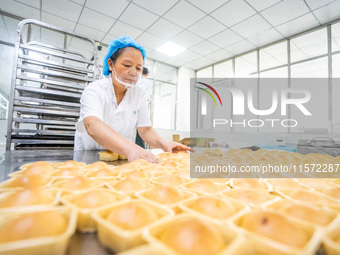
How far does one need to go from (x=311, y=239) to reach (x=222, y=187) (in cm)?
32

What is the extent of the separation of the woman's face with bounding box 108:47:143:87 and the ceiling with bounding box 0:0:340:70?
2.43m

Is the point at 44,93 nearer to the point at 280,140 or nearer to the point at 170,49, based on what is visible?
the point at 170,49

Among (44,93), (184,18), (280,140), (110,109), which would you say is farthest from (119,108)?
(280,140)

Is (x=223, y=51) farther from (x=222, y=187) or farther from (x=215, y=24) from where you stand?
(x=222, y=187)

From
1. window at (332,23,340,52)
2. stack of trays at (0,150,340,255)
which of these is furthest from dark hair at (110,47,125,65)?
window at (332,23,340,52)

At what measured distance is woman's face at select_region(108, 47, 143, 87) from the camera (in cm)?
143

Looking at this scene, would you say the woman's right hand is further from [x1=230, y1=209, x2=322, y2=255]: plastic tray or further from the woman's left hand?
[x1=230, y1=209, x2=322, y2=255]: plastic tray

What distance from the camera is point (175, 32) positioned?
4250 millimetres

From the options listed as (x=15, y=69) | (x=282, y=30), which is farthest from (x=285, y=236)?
(x=282, y=30)

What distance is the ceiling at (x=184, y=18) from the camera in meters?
3.29

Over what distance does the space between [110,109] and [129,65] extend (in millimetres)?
453

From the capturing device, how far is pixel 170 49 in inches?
203

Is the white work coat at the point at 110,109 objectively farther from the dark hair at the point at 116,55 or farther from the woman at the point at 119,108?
the dark hair at the point at 116,55

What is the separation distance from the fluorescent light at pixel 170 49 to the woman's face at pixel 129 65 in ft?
12.3
